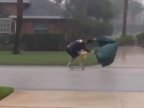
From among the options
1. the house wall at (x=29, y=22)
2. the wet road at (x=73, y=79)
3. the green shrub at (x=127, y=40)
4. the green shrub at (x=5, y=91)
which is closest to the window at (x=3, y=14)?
the house wall at (x=29, y=22)

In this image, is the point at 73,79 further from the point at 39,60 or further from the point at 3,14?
the point at 3,14

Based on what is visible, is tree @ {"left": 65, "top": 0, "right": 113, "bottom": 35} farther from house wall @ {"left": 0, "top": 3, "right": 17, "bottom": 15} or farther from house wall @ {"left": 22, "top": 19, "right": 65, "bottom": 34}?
house wall @ {"left": 0, "top": 3, "right": 17, "bottom": 15}

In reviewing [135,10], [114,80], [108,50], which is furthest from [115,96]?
[135,10]

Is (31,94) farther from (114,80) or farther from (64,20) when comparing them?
(64,20)

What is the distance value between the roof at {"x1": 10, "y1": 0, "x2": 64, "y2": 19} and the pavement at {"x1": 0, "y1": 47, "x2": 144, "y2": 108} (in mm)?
23645

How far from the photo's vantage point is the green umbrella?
68.9ft

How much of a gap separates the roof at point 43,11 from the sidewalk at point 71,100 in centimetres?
3047

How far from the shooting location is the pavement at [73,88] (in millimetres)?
11570

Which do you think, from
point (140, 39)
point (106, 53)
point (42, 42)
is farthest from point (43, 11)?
point (106, 53)

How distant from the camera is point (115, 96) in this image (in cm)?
1271

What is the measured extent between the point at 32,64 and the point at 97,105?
1210 cm

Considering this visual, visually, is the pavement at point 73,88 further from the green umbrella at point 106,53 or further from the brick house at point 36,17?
the brick house at point 36,17

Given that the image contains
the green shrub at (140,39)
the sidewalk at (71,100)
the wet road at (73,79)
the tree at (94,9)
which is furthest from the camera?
the green shrub at (140,39)

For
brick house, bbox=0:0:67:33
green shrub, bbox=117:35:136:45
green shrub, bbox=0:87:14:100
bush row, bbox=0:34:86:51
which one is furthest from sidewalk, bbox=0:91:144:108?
green shrub, bbox=117:35:136:45
